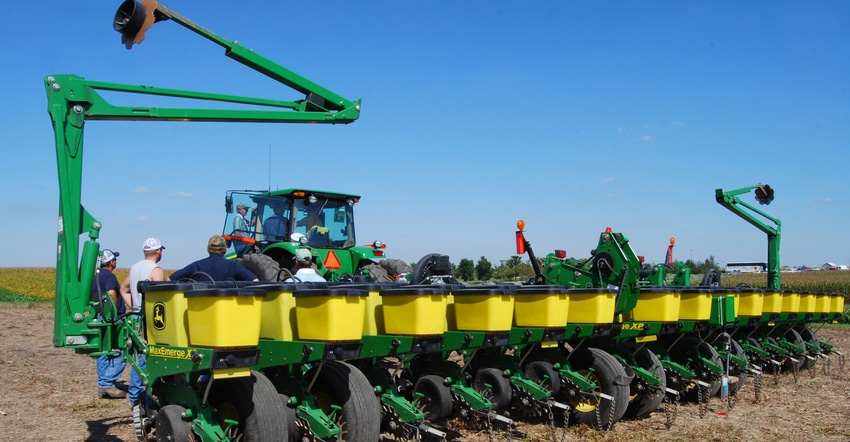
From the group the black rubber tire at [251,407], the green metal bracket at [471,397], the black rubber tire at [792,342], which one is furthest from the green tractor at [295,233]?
the black rubber tire at [792,342]

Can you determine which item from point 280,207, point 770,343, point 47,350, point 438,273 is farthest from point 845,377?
point 47,350

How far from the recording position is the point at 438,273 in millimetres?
8211

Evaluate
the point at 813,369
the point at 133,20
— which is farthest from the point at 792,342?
the point at 133,20

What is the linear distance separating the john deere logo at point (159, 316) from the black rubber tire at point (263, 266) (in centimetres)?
411

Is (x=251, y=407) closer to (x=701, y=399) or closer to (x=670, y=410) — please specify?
(x=670, y=410)

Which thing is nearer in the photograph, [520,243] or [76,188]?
[76,188]

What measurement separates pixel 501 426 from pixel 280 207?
5232mm

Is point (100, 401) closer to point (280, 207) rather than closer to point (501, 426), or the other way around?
point (280, 207)

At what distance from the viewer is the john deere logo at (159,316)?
5359 mm

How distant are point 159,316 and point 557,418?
16.1 ft

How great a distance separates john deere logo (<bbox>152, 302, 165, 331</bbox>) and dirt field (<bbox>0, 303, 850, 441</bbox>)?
8.44 feet

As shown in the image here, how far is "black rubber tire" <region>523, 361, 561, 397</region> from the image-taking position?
8203 millimetres

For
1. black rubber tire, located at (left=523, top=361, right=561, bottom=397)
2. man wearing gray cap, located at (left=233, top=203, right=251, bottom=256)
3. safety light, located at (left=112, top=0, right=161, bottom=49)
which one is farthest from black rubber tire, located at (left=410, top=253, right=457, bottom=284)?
man wearing gray cap, located at (left=233, top=203, right=251, bottom=256)

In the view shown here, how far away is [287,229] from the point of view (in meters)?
11.7
